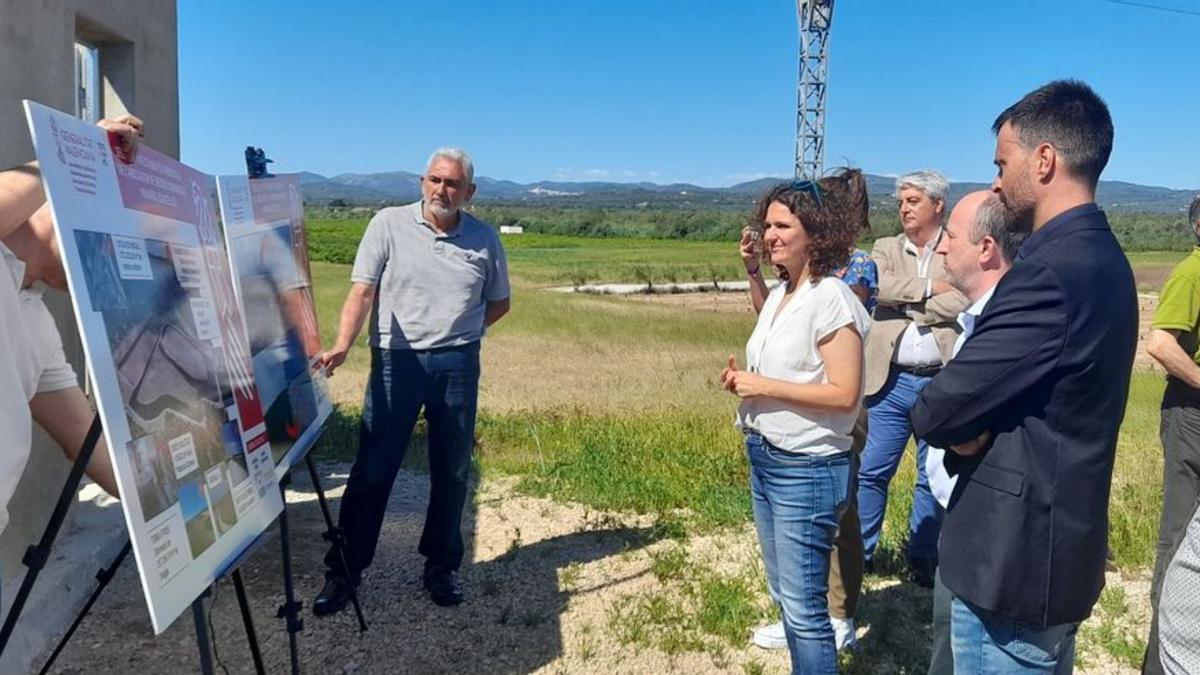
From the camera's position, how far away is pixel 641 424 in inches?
324

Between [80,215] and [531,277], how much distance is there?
36.7m

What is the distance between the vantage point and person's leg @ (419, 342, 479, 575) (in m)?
4.28

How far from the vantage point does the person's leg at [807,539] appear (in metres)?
2.86

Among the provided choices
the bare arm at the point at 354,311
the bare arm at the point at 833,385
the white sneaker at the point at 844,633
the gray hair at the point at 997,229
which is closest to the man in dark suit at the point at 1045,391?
the gray hair at the point at 997,229

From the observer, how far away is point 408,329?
13.7 feet

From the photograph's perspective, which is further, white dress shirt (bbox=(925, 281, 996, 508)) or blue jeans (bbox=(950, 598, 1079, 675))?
white dress shirt (bbox=(925, 281, 996, 508))

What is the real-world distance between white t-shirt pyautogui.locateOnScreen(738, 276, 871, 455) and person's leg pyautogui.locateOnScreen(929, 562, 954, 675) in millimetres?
522

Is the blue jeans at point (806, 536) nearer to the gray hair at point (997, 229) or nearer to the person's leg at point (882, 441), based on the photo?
the gray hair at point (997, 229)

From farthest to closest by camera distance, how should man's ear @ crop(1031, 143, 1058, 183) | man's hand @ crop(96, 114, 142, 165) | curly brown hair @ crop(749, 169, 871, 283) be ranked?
curly brown hair @ crop(749, 169, 871, 283)
man's hand @ crop(96, 114, 142, 165)
man's ear @ crop(1031, 143, 1058, 183)

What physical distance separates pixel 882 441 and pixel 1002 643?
2.10m

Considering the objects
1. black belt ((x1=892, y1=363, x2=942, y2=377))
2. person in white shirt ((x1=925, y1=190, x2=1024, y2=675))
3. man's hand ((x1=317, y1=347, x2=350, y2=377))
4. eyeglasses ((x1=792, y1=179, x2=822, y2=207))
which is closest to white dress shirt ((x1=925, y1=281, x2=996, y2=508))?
person in white shirt ((x1=925, y1=190, x2=1024, y2=675))

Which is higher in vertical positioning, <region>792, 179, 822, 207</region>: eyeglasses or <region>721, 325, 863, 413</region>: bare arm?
<region>792, 179, 822, 207</region>: eyeglasses

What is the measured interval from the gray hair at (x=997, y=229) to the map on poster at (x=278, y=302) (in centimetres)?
223

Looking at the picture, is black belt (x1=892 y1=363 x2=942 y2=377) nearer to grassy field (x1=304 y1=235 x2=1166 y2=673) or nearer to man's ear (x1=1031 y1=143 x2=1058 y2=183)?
grassy field (x1=304 y1=235 x2=1166 y2=673)
